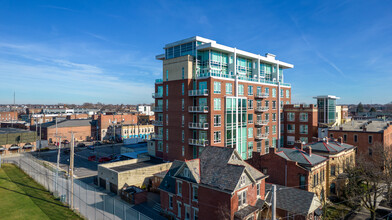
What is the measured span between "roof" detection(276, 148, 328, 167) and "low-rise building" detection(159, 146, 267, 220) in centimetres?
697

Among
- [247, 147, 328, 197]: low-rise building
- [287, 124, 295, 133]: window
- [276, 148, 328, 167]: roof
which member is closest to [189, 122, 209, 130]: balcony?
[247, 147, 328, 197]: low-rise building

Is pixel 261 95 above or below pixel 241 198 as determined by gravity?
above

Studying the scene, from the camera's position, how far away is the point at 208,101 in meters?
40.4

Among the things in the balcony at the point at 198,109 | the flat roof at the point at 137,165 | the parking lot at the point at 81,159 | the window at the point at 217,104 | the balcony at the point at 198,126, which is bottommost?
the parking lot at the point at 81,159

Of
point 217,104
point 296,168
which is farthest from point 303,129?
point 296,168

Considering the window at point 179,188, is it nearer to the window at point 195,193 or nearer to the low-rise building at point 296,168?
Answer: the window at point 195,193

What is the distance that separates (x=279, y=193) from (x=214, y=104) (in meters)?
18.4

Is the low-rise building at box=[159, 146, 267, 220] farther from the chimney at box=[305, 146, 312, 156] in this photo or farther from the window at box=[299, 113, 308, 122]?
the window at box=[299, 113, 308, 122]

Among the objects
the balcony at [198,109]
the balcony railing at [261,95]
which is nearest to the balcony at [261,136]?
the balcony railing at [261,95]

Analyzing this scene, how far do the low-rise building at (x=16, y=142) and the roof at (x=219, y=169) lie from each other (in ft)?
202

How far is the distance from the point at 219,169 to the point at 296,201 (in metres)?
9.47

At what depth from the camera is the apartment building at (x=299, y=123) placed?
2183 inches

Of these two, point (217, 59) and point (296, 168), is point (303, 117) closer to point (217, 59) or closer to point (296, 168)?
point (217, 59)

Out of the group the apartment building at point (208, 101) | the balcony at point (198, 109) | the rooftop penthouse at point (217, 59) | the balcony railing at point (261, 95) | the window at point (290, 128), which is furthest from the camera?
the window at point (290, 128)
